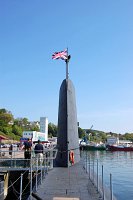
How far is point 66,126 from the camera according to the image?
1467 cm

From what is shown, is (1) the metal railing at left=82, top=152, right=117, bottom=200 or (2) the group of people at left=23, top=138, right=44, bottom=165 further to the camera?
(2) the group of people at left=23, top=138, right=44, bottom=165

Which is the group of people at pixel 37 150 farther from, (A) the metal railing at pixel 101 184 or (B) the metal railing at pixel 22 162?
(A) the metal railing at pixel 101 184

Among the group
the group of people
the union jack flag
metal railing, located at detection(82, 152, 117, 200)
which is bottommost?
metal railing, located at detection(82, 152, 117, 200)

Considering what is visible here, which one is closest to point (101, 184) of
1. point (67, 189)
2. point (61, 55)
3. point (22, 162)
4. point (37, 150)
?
point (67, 189)

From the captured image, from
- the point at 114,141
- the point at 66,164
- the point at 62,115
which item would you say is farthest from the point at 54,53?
the point at 114,141

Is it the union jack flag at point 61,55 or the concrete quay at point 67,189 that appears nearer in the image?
the concrete quay at point 67,189

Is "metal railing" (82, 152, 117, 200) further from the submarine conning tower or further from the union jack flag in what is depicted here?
the union jack flag

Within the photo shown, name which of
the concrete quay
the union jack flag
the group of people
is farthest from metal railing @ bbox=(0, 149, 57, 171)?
the union jack flag


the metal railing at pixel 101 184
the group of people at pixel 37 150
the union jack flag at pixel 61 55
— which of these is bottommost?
the metal railing at pixel 101 184

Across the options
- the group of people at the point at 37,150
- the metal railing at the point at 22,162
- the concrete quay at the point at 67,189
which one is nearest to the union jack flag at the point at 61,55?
the group of people at the point at 37,150

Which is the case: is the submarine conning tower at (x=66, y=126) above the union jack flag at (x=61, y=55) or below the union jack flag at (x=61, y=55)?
below

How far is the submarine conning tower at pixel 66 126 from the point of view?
561 inches

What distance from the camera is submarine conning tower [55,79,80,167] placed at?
14258 mm

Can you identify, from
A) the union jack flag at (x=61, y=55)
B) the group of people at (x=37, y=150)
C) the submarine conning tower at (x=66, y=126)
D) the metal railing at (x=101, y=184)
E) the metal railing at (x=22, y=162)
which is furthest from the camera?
the union jack flag at (x=61, y=55)
